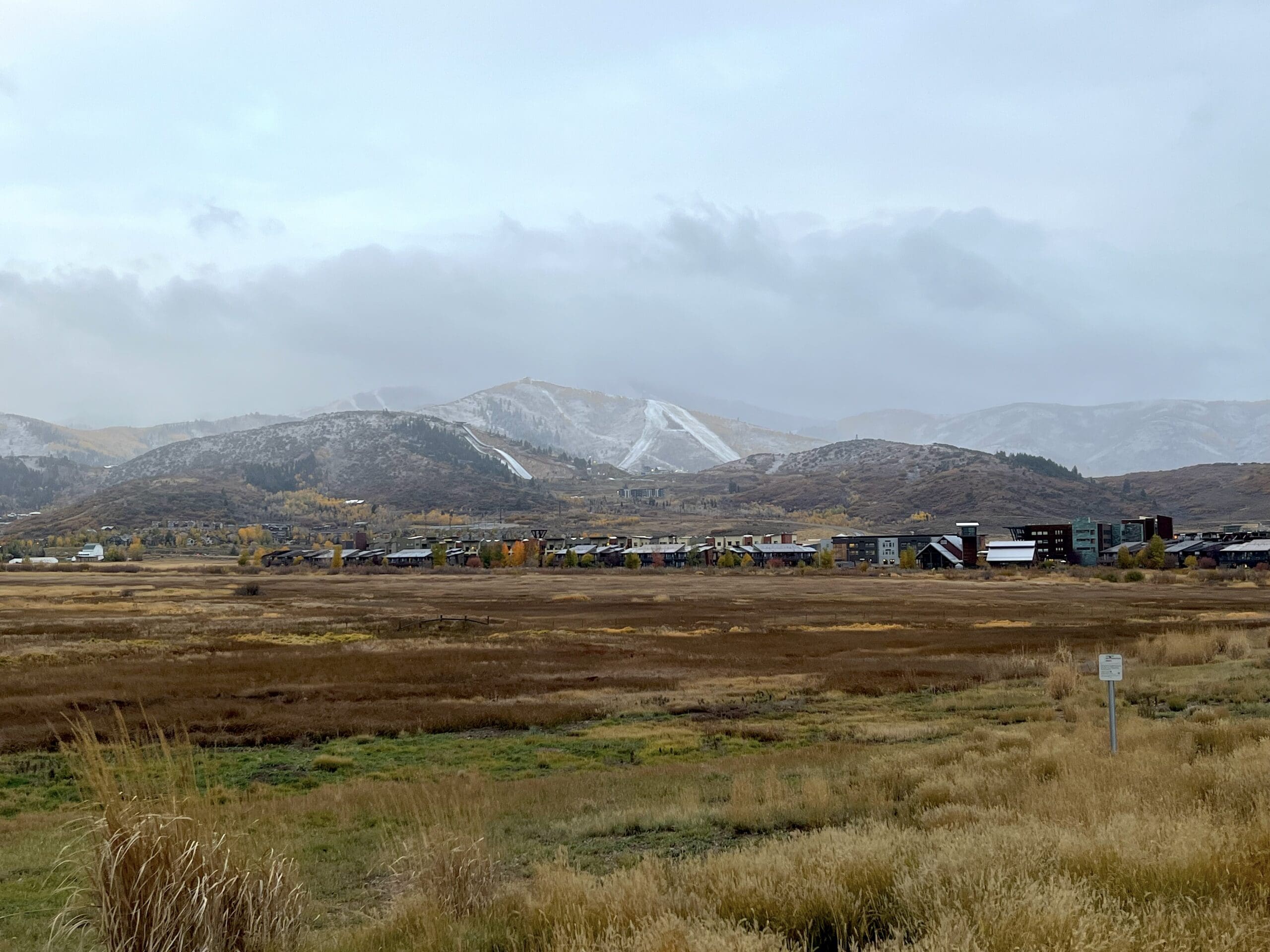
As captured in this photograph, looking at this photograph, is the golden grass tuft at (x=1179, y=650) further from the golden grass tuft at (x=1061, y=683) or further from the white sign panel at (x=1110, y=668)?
the white sign panel at (x=1110, y=668)

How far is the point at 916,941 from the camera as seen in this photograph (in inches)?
251

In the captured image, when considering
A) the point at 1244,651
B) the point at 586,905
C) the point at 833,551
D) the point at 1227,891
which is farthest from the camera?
the point at 833,551

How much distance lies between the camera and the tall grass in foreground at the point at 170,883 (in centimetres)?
721

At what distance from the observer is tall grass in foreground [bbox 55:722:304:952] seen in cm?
721

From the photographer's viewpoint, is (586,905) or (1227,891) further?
(586,905)

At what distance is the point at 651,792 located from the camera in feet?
51.2

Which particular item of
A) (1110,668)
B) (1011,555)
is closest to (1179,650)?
(1110,668)

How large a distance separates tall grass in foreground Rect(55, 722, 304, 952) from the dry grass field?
0.03m

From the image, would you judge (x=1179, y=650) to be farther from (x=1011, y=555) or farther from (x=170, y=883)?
(x=1011, y=555)

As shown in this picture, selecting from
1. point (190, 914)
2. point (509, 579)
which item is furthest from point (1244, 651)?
point (509, 579)

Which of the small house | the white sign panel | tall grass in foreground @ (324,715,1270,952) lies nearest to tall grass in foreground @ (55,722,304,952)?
tall grass in foreground @ (324,715,1270,952)

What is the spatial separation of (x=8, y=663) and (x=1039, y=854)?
42.6 metres

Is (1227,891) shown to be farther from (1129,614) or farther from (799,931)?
(1129,614)

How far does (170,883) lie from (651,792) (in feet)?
30.8
